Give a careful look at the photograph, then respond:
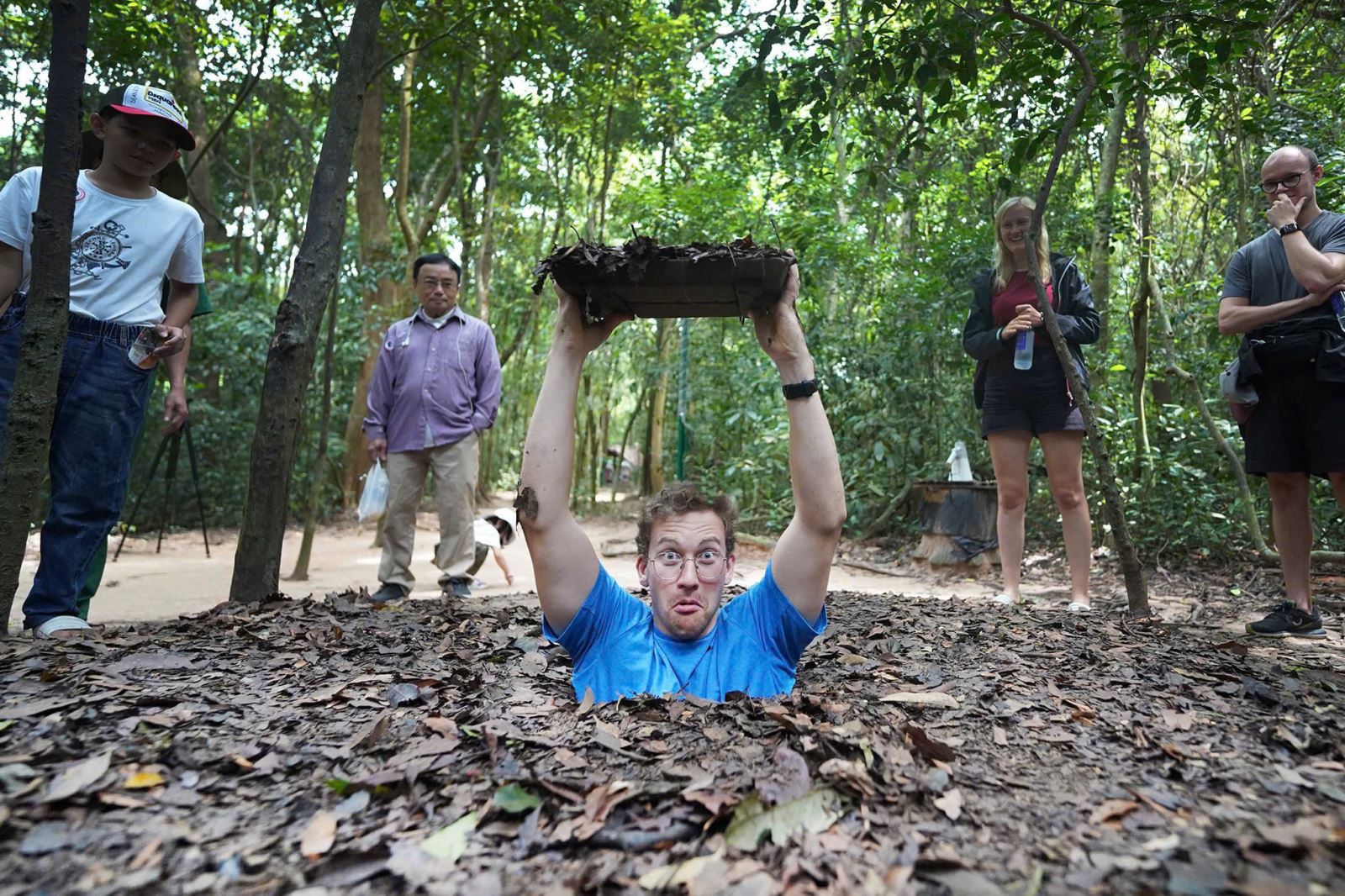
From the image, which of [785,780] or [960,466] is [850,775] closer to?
[785,780]

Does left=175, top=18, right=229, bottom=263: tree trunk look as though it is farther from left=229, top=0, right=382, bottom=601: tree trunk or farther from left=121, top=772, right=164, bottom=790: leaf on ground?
left=121, top=772, right=164, bottom=790: leaf on ground

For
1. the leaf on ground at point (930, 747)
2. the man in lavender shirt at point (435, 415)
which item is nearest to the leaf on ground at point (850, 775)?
the leaf on ground at point (930, 747)

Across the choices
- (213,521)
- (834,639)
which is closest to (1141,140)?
(834,639)

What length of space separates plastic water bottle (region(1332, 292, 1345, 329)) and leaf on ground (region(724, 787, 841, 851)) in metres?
3.44

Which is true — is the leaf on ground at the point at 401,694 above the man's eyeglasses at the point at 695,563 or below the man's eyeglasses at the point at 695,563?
below

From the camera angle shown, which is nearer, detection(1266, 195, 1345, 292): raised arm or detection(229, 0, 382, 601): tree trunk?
Result: detection(1266, 195, 1345, 292): raised arm

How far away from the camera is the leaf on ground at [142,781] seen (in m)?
1.86

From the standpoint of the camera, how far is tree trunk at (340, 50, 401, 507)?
1163cm

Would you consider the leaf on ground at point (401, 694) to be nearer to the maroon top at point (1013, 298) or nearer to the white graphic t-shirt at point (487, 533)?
the maroon top at point (1013, 298)

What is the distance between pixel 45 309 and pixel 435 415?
244 cm

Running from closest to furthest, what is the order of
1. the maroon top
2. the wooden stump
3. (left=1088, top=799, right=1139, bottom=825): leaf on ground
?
(left=1088, top=799, right=1139, bottom=825): leaf on ground, the maroon top, the wooden stump

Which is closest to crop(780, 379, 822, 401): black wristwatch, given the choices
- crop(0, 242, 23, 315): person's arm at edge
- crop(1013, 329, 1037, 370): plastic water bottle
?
crop(1013, 329, 1037, 370): plastic water bottle

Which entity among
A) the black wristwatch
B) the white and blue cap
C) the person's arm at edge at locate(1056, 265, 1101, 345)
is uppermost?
the white and blue cap

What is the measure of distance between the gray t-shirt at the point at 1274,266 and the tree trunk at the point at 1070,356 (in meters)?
0.76
